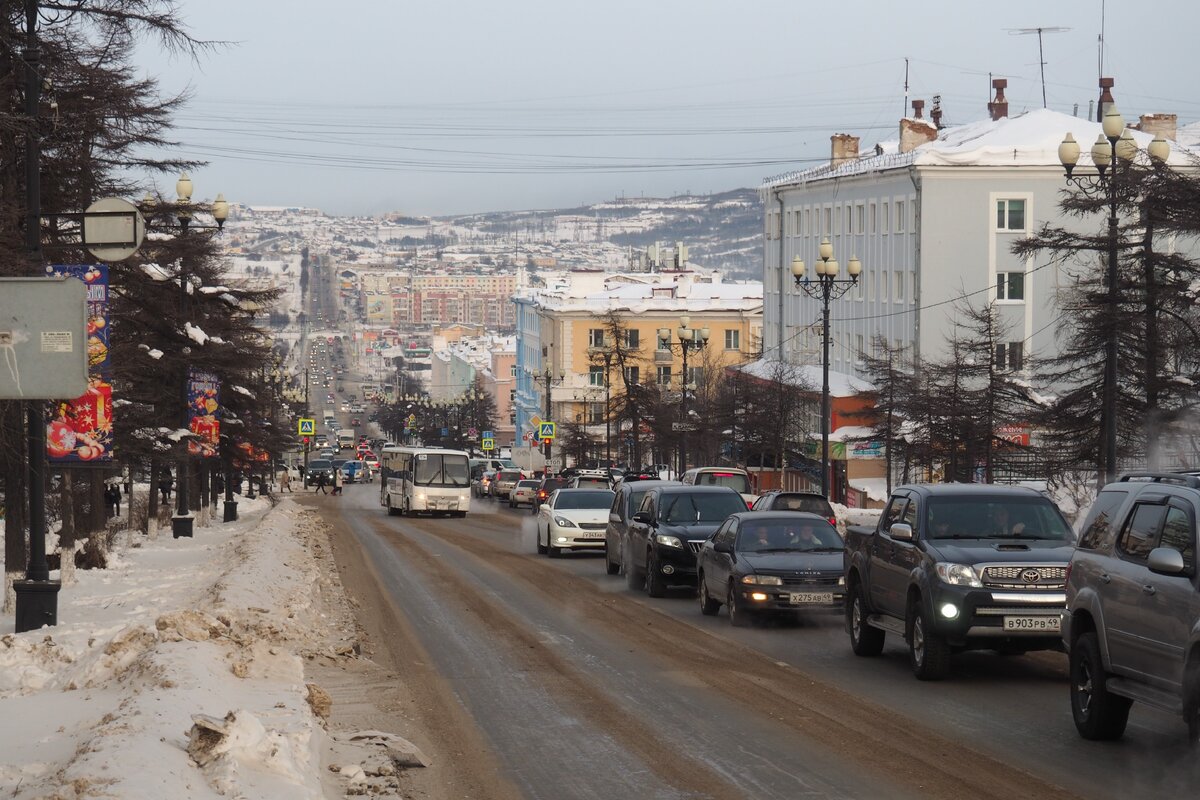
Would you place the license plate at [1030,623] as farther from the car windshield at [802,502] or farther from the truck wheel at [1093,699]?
the car windshield at [802,502]

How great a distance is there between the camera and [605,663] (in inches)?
657

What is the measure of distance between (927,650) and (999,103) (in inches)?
3100

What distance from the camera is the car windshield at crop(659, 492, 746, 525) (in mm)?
26547

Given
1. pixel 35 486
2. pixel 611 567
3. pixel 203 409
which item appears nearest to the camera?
pixel 35 486

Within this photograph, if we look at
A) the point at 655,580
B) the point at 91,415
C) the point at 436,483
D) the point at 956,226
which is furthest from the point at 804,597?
the point at 956,226

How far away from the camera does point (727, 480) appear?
4322 cm

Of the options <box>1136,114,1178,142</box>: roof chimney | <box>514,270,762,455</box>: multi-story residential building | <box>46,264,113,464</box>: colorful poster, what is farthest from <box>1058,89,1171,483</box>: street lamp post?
<box>514,270,762,455</box>: multi-story residential building

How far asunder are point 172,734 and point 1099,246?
24405 millimetres

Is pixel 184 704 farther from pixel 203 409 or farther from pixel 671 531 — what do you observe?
pixel 203 409

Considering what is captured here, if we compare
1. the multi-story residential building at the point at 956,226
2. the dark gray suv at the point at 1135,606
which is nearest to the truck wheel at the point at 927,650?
the dark gray suv at the point at 1135,606

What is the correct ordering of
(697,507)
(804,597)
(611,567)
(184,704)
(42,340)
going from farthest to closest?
(611,567) → (697,507) → (804,597) → (184,704) → (42,340)

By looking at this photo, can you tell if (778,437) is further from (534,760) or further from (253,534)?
(534,760)

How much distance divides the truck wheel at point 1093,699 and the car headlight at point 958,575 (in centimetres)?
261

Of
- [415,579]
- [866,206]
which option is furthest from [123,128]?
[866,206]
